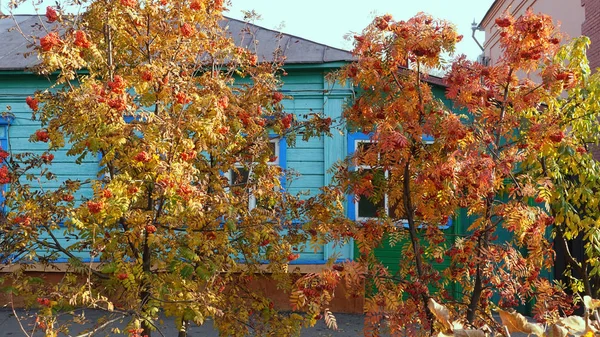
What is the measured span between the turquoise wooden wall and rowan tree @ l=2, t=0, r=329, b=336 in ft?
12.6

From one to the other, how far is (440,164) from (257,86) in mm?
2064

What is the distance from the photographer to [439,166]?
370cm

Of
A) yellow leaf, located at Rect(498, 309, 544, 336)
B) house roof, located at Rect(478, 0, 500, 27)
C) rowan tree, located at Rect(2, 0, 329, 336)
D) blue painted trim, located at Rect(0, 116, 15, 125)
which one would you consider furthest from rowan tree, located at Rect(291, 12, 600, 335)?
house roof, located at Rect(478, 0, 500, 27)

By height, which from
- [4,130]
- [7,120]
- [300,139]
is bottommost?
[300,139]

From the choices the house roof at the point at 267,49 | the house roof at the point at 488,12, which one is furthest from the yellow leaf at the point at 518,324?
the house roof at the point at 488,12

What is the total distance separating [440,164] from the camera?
3732 millimetres

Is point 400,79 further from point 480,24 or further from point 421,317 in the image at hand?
point 480,24

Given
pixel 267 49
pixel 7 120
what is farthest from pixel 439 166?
pixel 7 120

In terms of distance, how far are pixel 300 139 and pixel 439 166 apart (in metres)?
5.51

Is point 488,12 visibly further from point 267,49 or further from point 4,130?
point 4,130

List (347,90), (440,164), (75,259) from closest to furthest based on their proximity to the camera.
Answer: (440,164), (75,259), (347,90)

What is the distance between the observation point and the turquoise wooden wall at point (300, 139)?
9.16m

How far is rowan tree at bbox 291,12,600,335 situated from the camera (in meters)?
3.93

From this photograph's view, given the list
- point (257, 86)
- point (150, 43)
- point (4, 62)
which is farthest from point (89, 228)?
point (4, 62)
